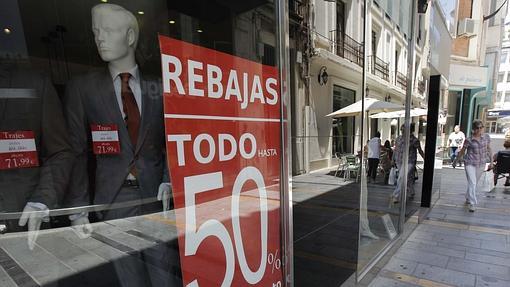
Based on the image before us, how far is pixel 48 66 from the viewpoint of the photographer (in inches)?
53.4

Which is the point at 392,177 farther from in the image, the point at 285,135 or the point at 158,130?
Answer: the point at 158,130

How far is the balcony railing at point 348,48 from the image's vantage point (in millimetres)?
2479

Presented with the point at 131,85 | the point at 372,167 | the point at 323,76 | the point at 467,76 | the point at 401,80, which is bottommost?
the point at 372,167

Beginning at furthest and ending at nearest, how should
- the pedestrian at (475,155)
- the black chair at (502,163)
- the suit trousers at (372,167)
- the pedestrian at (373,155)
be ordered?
the black chair at (502,163) → the pedestrian at (475,155) → the suit trousers at (372,167) → the pedestrian at (373,155)

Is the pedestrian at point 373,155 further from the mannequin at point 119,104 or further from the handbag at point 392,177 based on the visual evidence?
the mannequin at point 119,104

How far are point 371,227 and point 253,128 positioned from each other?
2999mm

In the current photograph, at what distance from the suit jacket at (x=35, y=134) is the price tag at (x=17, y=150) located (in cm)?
2

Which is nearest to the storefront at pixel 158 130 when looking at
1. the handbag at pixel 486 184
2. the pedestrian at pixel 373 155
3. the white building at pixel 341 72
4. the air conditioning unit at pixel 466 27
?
the white building at pixel 341 72

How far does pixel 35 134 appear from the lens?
1.22m

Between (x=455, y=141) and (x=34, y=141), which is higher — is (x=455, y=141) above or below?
below

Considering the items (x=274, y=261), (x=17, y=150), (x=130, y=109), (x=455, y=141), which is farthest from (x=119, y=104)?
(x=455, y=141)

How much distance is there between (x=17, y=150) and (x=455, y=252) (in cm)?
460

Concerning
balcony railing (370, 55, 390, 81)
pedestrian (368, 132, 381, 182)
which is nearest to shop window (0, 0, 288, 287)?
balcony railing (370, 55, 390, 81)

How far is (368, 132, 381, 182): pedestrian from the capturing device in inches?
131
